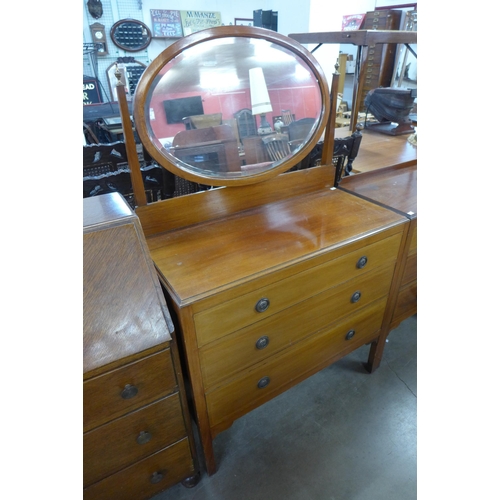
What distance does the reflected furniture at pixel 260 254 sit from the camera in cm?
96

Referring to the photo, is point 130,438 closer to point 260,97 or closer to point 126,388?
point 126,388

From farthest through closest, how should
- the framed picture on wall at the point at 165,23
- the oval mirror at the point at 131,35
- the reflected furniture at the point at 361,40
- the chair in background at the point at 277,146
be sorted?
the framed picture on wall at the point at 165,23, the oval mirror at the point at 131,35, the reflected furniture at the point at 361,40, the chair in background at the point at 277,146

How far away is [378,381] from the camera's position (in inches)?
67.2

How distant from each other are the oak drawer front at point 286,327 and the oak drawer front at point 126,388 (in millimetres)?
144

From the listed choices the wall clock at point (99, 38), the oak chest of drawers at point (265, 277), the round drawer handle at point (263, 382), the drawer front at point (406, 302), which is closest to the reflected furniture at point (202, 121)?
the oak chest of drawers at point (265, 277)

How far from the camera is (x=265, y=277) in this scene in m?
0.98

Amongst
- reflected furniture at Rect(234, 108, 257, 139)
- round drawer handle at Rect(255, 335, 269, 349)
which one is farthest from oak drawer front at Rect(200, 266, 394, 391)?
reflected furniture at Rect(234, 108, 257, 139)

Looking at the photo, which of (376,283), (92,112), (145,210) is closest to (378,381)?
(376,283)

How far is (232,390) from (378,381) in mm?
940

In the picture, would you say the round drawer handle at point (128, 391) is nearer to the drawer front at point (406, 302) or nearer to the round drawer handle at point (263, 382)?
the round drawer handle at point (263, 382)

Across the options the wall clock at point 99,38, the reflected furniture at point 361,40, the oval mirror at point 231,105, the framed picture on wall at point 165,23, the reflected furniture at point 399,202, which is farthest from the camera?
the framed picture on wall at point 165,23
